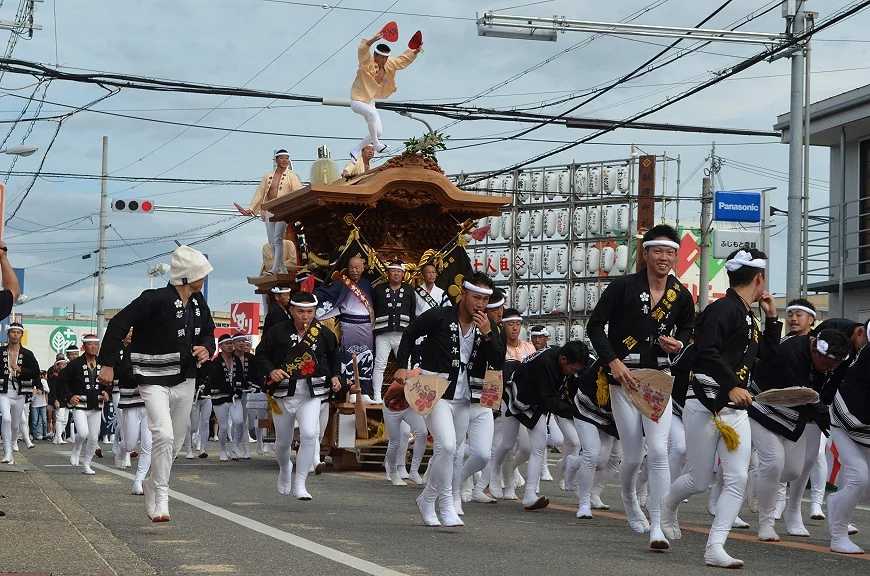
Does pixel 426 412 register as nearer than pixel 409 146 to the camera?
Yes

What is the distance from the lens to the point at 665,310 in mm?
10148

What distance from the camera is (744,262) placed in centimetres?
935

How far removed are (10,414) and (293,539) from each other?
12.4m

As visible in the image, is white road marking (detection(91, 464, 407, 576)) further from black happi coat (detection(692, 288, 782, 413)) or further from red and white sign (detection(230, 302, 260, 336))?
red and white sign (detection(230, 302, 260, 336))

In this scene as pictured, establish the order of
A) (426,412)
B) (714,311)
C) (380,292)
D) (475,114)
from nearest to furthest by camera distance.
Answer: (714,311) → (426,412) → (380,292) → (475,114)

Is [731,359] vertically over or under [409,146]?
under

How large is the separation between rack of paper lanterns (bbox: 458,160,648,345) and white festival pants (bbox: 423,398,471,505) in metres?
39.9

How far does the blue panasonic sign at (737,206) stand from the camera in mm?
22375

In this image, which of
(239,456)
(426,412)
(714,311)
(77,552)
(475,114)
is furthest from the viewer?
(475,114)

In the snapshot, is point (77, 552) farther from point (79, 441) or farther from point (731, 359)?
point (79, 441)

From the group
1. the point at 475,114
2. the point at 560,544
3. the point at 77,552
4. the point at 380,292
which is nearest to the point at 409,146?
the point at 380,292

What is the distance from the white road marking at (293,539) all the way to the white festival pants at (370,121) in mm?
9086

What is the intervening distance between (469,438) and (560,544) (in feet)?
5.65

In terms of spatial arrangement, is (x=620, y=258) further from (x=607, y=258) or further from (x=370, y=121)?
(x=370, y=121)
